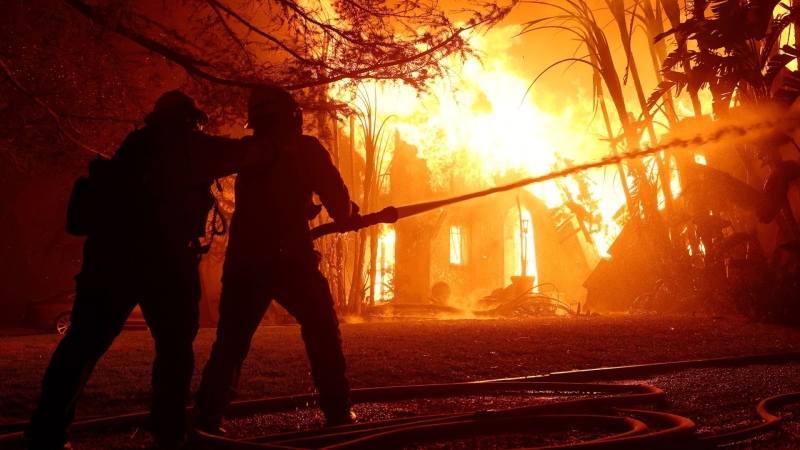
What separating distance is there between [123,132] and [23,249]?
10352 mm

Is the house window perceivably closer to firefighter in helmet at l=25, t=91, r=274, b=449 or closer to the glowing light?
the glowing light

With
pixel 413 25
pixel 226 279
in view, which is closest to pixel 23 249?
pixel 413 25

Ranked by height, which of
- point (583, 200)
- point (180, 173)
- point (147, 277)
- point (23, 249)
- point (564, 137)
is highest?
point (564, 137)

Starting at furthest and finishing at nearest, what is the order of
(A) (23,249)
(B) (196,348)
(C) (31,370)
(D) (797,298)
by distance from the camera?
(A) (23,249) < (D) (797,298) < (B) (196,348) < (C) (31,370)

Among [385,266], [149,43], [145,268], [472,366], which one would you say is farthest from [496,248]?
[145,268]

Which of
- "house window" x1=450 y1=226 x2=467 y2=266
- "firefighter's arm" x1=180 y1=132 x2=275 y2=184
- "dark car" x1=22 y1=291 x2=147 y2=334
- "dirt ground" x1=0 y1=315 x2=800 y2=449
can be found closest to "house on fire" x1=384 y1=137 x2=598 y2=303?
"house window" x1=450 y1=226 x2=467 y2=266

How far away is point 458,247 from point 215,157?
990 inches

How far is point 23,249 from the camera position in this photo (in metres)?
17.7

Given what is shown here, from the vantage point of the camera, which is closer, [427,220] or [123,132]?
[123,132]

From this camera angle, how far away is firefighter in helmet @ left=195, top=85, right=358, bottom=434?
13.0 ft

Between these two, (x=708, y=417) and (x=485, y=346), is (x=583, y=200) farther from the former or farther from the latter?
(x=708, y=417)

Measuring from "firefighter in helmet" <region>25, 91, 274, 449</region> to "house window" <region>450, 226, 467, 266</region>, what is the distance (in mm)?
24682

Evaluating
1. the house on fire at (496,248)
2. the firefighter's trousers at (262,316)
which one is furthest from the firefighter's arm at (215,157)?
the house on fire at (496,248)

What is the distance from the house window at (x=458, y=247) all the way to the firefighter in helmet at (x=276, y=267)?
24.1 meters
